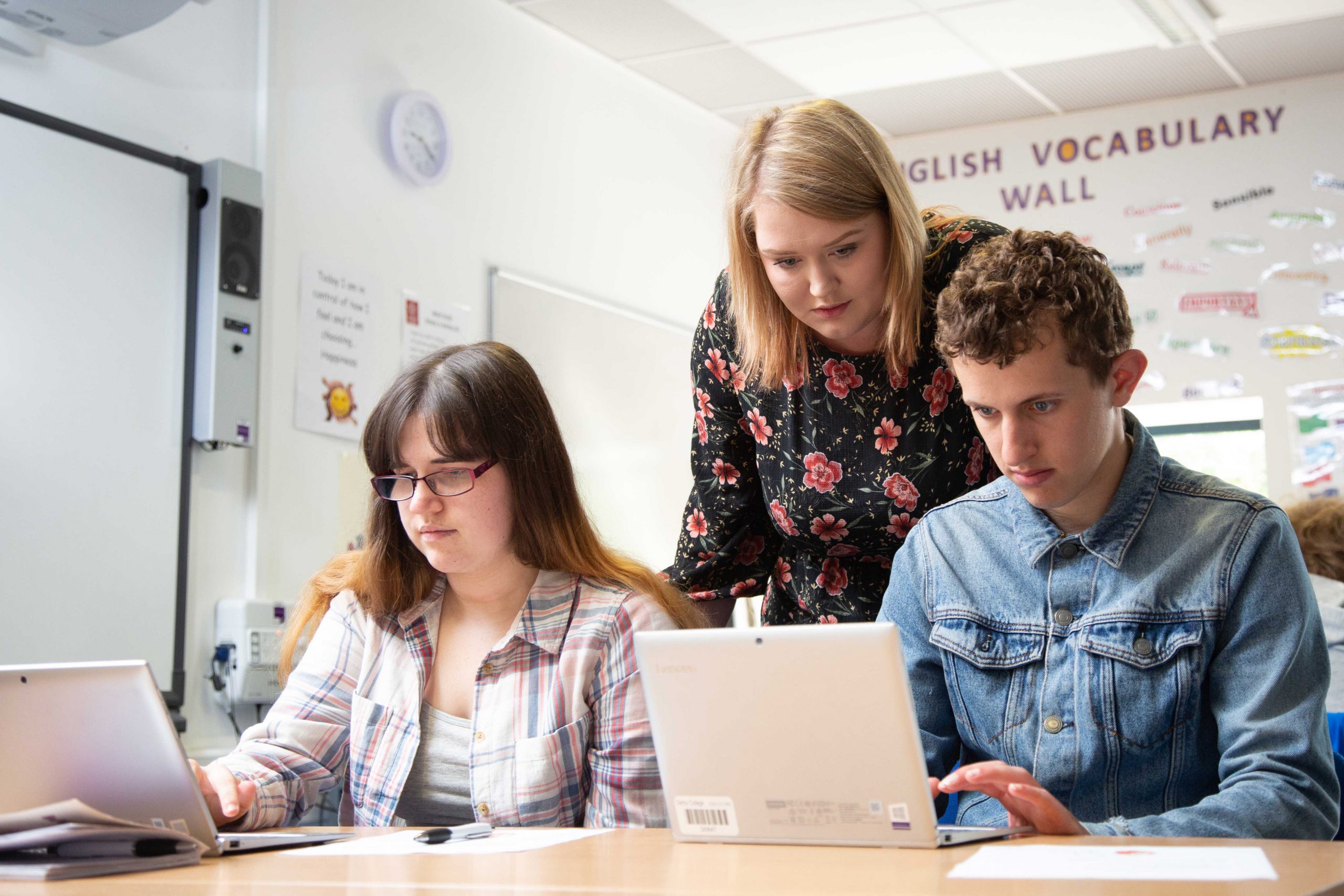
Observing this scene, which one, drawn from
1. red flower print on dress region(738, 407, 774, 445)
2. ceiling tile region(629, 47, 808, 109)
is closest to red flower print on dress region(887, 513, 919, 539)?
red flower print on dress region(738, 407, 774, 445)

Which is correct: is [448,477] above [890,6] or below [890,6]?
below

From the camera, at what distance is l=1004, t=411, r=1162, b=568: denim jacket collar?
1.35m

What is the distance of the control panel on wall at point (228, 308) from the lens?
2.96 m

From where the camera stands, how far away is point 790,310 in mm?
1809

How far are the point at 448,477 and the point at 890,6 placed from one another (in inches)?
110

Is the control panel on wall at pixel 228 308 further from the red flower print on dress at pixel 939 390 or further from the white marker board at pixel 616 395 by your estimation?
the red flower print on dress at pixel 939 390

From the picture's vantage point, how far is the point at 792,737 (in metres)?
1.10

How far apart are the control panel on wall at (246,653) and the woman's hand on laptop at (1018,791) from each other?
2152 mm

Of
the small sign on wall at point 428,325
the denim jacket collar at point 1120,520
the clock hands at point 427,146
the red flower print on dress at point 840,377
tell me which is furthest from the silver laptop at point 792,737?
the clock hands at point 427,146

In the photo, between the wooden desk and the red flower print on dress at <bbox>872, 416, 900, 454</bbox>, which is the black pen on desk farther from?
the red flower print on dress at <bbox>872, 416, 900, 454</bbox>

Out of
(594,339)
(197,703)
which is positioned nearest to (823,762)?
(197,703)

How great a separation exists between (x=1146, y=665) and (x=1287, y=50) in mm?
3810

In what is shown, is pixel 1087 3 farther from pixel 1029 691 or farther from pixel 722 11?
pixel 1029 691

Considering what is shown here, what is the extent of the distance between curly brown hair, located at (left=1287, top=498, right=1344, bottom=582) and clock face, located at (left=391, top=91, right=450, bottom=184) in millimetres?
2323
